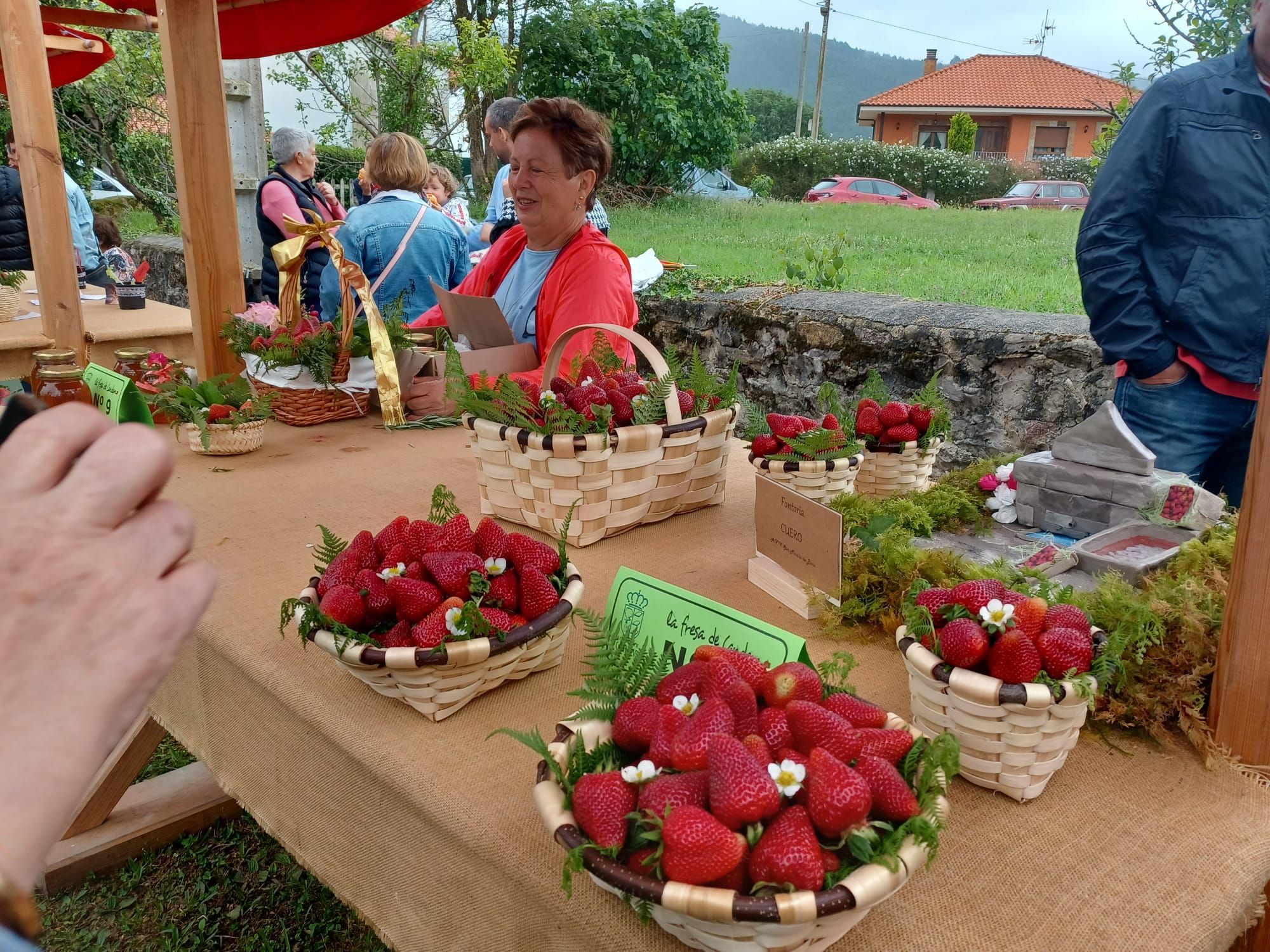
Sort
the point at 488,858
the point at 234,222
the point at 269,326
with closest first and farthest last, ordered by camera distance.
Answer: the point at 488,858 → the point at 269,326 → the point at 234,222

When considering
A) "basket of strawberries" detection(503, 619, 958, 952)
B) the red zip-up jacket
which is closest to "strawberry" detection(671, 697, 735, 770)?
"basket of strawberries" detection(503, 619, 958, 952)

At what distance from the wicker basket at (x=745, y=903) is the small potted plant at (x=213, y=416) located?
→ 5.29 ft

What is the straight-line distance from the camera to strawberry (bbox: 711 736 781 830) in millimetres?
650

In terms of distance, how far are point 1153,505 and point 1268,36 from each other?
4.05 ft

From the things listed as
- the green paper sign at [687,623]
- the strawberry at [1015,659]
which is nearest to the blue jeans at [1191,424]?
the strawberry at [1015,659]

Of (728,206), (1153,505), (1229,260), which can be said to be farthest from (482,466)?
(728,206)

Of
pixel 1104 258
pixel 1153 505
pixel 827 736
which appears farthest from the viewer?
pixel 1104 258

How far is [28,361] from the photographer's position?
3271mm

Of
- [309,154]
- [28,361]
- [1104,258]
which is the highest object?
[309,154]

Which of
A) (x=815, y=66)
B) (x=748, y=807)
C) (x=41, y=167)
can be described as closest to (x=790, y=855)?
(x=748, y=807)

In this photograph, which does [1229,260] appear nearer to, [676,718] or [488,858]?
[676,718]

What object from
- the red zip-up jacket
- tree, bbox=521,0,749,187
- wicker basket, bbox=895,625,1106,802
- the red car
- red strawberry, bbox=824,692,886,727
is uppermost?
tree, bbox=521,0,749,187

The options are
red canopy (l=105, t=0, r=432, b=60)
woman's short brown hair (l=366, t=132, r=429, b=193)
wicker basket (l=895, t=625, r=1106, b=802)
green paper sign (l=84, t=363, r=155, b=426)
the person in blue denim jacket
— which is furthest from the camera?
woman's short brown hair (l=366, t=132, r=429, b=193)

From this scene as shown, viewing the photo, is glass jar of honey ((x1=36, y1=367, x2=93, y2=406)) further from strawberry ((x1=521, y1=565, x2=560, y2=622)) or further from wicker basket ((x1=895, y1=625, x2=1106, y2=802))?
wicker basket ((x1=895, y1=625, x2=1106, y2=802))
